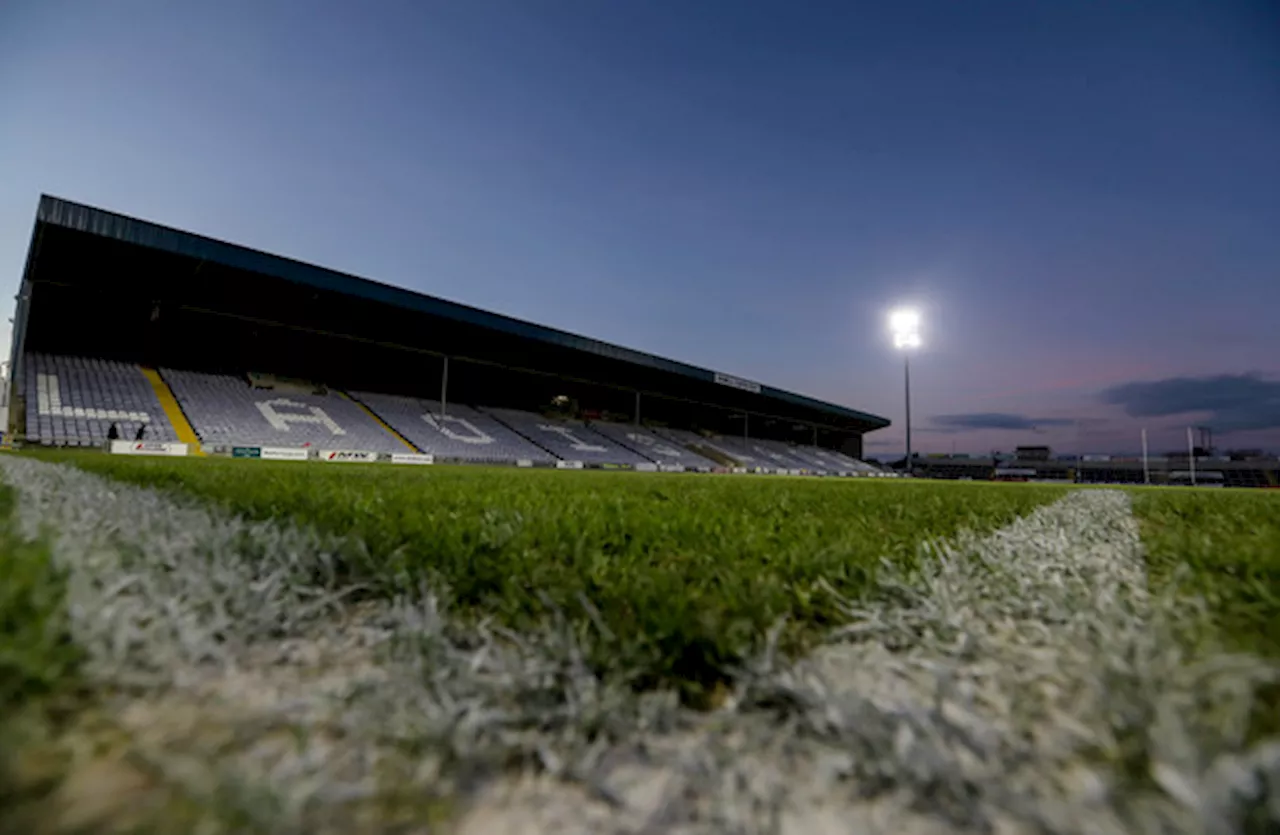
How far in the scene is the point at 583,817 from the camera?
75 centimetres

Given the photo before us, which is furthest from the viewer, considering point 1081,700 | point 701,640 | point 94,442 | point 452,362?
point 452,362

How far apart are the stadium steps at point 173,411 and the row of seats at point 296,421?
16 cm

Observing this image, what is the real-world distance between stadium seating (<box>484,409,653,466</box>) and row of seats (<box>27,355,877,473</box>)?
0.06 metres

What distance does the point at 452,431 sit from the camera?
2484 centimetres

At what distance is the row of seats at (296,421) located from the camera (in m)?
17.1

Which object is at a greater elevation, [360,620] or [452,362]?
[452,362]

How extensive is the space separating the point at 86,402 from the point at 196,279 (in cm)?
480

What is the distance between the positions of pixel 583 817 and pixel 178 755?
537mm

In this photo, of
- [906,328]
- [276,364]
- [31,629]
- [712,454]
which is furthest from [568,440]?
[31,629]

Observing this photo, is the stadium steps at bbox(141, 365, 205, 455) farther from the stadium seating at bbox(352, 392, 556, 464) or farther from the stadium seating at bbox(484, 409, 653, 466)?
the stadium seating at bbox(484, 409, 653, 466)

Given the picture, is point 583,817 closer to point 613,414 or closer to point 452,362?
point 452,362

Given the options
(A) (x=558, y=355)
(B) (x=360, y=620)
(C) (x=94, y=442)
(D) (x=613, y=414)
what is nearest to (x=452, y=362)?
(A) (x=558, y=355)

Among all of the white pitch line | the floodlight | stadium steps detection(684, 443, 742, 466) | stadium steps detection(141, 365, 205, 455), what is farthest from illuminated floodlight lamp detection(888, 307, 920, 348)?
the white pitch line

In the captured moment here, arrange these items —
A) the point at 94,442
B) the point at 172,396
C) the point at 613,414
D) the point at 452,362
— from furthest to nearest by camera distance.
Result: the point at 613,414 < the point at 452,362 < the point at 172,396 < the point at 94,442
